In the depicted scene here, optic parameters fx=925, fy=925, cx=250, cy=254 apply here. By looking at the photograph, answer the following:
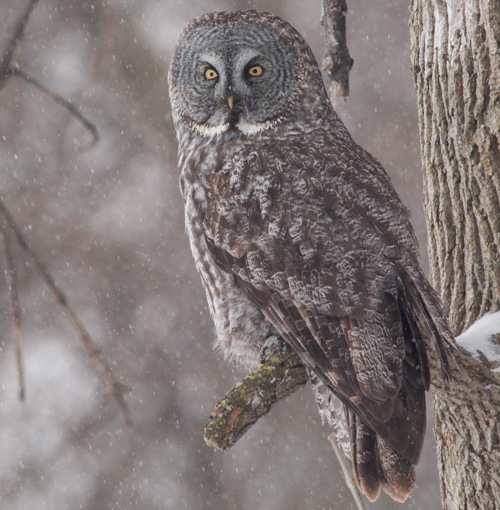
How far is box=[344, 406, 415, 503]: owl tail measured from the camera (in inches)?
97.8

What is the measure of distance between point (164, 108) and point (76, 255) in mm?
1314

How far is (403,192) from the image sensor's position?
6520 millimetres

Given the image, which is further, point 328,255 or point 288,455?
point 288,455

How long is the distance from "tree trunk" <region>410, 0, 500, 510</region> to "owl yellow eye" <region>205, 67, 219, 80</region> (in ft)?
2.30

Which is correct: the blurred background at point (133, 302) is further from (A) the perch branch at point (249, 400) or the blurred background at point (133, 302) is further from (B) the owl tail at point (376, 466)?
(A) the perch branch at point (249, 400)

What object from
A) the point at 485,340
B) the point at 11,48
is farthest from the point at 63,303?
the point at 485,340

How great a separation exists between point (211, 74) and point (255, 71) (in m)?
0.16

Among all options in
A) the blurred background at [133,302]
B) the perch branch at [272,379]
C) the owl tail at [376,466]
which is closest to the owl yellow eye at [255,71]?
the perch branch at [272,379]

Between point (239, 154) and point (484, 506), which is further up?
point (239, 154)

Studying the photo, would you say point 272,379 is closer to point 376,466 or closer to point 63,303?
point 376,466

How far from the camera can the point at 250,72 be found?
125 inches

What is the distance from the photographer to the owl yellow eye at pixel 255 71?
10.5ft

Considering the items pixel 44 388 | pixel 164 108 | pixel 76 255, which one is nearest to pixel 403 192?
pixel 164 108

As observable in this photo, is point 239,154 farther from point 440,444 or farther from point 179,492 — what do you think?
point 179,492
